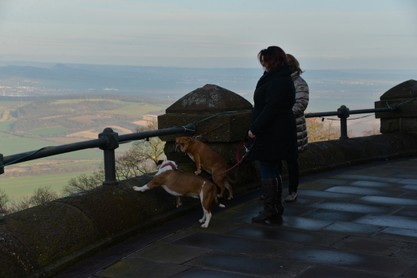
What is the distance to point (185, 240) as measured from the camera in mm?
5242

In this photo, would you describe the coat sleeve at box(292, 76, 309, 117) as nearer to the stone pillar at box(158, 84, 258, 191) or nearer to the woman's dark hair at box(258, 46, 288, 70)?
the stone pillar at box(158, 84, 258, 191)

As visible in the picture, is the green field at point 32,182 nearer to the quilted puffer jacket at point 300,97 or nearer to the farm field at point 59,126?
the farm field at point 59,126

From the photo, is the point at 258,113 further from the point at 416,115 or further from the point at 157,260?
the point at 416,115

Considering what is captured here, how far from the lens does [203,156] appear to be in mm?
Result: 6473

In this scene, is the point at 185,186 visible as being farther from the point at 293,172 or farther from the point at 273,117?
the point at 293,172

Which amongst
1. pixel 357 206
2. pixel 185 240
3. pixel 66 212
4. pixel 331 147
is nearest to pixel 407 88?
pixel 331 147

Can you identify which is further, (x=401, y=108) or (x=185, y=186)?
(x=401, y=108)

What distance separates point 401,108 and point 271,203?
6687 millimetres

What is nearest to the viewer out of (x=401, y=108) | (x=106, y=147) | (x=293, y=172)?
(x=106, y=147)

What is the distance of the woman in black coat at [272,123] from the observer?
5.62 metres

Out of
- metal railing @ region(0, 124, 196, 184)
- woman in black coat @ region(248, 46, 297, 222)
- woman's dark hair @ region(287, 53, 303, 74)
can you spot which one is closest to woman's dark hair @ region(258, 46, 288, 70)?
woman in black coat @ region(248, 46, 297, 222)

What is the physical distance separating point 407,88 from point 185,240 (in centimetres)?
798

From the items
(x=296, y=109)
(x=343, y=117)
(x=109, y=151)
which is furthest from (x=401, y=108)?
(x=109, y=151)

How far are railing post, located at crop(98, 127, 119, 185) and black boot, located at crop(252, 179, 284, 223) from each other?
58.4 inches
